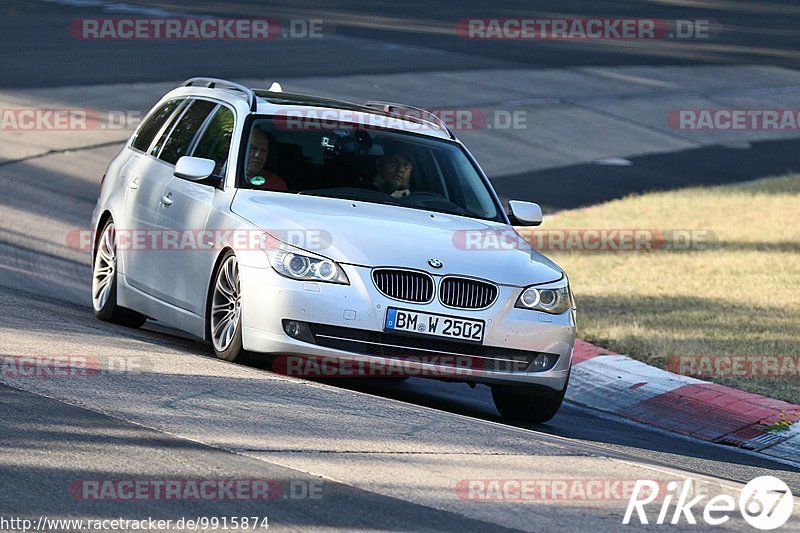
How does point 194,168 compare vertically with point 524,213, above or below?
above

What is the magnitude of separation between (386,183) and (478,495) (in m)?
3.65

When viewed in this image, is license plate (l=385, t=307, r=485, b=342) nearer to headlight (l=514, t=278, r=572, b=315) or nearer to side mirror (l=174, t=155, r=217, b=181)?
headlight (l=514, t=278, r=572, b=315)

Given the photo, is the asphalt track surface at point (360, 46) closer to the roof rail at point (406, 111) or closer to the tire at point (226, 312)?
the roof rail at point (406, 111)

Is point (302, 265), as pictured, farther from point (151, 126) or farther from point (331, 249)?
point (151, 126)

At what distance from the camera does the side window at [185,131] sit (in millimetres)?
10508

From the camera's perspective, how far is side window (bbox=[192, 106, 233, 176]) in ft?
32.5

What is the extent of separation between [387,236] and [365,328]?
630 mm

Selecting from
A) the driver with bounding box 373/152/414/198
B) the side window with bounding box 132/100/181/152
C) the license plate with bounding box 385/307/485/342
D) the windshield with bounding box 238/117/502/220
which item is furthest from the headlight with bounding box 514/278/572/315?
the side window with bounding box 132/100/181/152

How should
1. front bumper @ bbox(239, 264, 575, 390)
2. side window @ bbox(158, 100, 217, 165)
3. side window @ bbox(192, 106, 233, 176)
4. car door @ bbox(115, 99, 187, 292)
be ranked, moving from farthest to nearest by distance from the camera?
1. side window @ bbox(158, 100, 217, 165)
2. car door @ bbox(115, 99, 187, 292)
3. side window @ bbox(192, 106, 233, 176)
4. front bumper @ bbox(239, 264, 575, 390)

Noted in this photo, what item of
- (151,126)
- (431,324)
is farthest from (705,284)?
(431,324)

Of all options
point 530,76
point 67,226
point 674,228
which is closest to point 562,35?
point 530,76

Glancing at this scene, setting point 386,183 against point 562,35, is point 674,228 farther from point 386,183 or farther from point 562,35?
point 562,35

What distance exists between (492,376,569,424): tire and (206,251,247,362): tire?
159 cm

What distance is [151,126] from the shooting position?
37.0 feet
